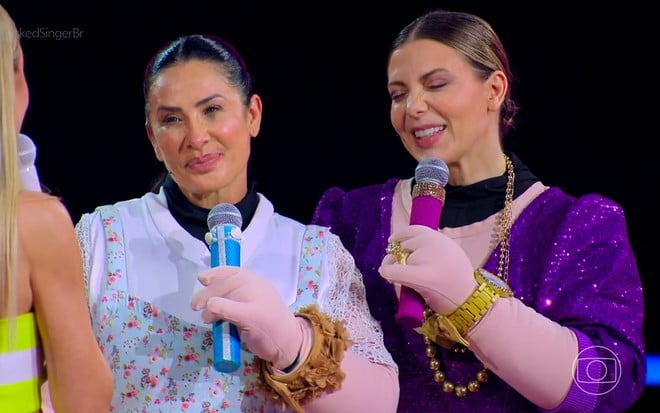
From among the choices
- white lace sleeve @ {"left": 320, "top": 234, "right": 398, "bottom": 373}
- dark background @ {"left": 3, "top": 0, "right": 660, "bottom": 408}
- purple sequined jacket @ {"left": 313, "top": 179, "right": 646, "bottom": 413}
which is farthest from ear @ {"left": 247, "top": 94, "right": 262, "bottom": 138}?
dark background @ {"left": 3, "top": 0, "right": 660, "bottom": 408}

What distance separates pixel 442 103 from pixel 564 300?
51 centimetres

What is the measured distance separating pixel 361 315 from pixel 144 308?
455 millimetres

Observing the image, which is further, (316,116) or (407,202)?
(316,116)

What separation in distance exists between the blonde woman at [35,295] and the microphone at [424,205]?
676mm

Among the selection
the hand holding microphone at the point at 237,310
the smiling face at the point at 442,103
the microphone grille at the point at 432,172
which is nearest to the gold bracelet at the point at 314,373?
the hand holding microphone at the point at 237,310

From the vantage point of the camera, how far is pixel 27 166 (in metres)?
1.79

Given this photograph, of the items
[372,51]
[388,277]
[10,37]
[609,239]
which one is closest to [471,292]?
[388,277]

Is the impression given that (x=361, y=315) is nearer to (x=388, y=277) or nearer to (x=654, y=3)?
(x=388, y=277)

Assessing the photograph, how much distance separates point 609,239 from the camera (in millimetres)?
2453

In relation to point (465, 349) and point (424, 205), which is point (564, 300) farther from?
point (424, 205)

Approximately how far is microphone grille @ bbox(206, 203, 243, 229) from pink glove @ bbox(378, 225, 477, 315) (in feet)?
1.10

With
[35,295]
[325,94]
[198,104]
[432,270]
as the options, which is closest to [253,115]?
[198,104]

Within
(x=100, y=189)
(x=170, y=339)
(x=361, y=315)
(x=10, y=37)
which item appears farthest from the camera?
(x=100, y=189)

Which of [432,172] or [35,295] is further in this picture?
[432,172]
